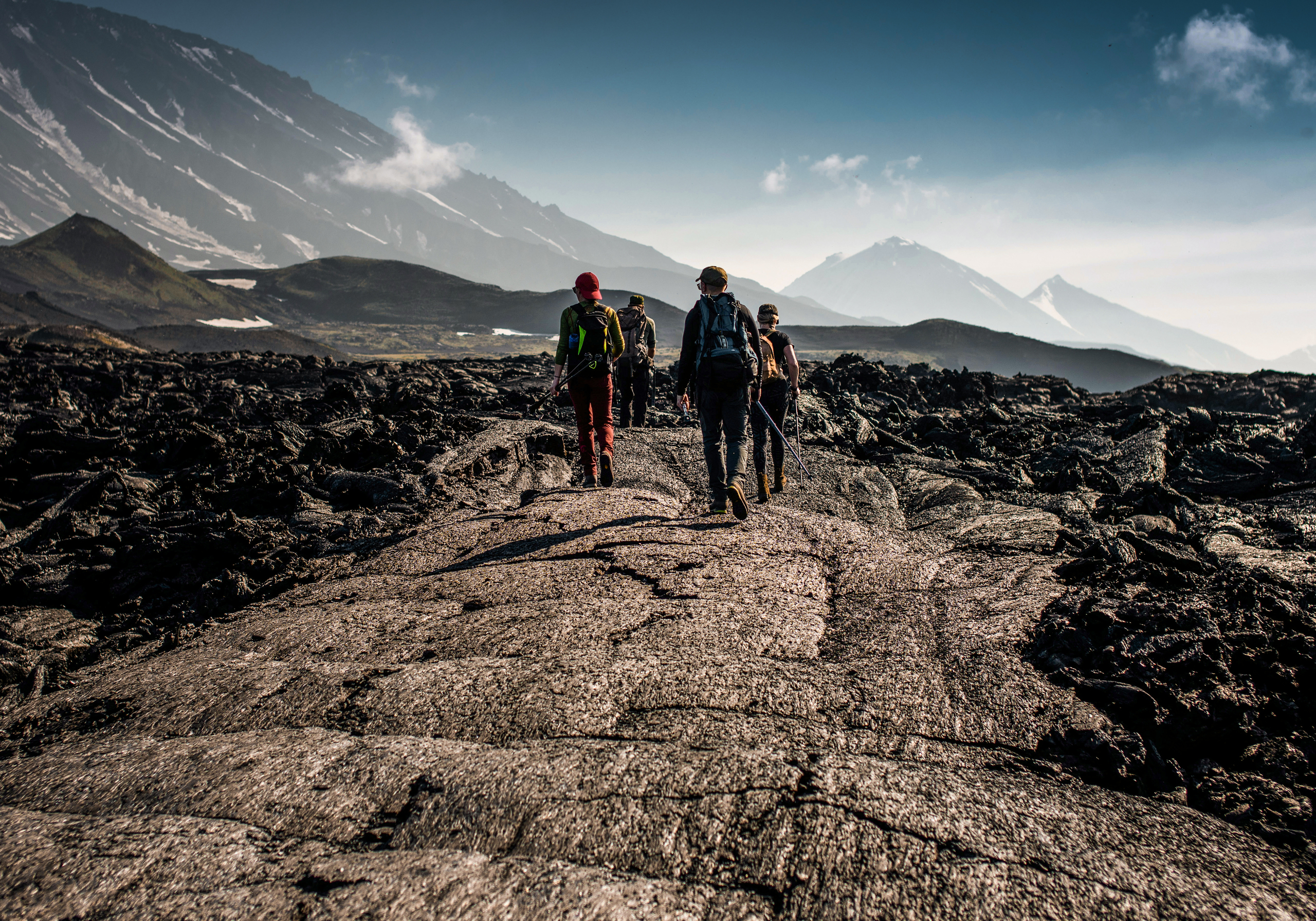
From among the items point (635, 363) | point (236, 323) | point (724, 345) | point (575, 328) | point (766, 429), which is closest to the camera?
point (724, 345)

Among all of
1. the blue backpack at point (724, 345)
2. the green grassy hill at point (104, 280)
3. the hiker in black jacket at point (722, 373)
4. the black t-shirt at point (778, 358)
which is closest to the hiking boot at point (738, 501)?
the hiker in black jacket at point (722, 373)

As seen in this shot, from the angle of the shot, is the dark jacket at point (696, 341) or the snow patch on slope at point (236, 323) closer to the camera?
the dark jacket at point (696, 341)

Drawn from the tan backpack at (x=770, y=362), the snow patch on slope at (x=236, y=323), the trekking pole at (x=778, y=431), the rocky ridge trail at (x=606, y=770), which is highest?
the snow patch on slope at (x=236, y=323)

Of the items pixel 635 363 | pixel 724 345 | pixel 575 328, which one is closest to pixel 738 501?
pixel 724 345

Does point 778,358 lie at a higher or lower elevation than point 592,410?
higher

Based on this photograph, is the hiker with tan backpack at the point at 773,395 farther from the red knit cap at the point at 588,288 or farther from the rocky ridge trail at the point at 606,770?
the rocky ridge trail at the point at 606,770

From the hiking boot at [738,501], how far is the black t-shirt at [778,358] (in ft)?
6.83

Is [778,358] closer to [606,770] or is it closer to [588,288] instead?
[588,288]

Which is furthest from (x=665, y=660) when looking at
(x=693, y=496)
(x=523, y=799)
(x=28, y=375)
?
(x=28, y=375)

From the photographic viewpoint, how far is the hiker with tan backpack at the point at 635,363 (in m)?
10.8

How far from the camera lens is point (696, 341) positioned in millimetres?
6301

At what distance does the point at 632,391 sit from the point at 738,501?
6063 mm

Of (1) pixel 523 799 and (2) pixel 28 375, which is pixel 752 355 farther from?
(2) pixel 28 375

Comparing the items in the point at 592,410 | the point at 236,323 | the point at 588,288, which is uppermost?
the point at 236,323
